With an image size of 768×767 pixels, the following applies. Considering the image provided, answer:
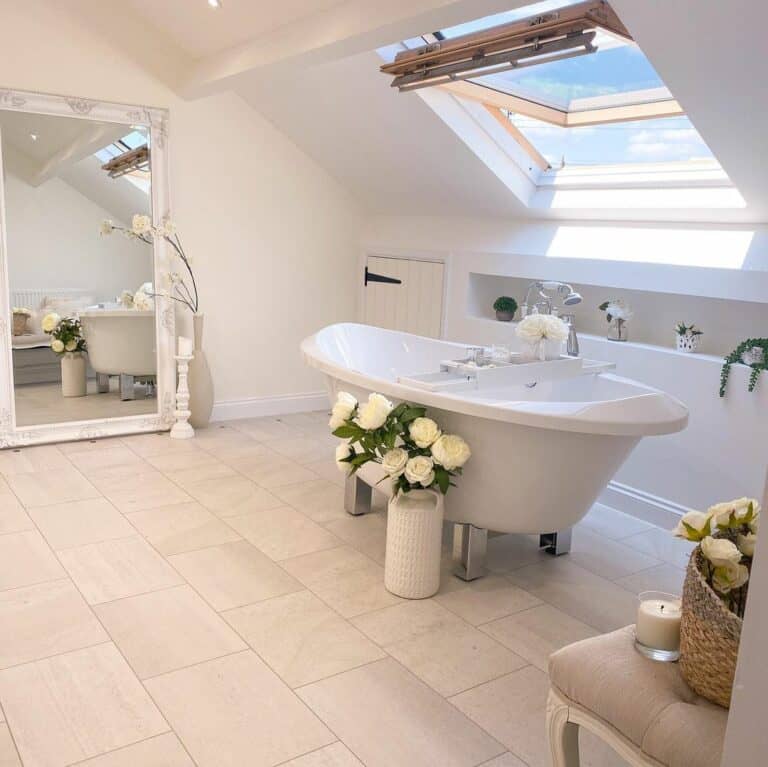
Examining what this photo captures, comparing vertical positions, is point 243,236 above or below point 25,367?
above

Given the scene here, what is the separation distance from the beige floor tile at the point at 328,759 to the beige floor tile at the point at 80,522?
1.62 meters

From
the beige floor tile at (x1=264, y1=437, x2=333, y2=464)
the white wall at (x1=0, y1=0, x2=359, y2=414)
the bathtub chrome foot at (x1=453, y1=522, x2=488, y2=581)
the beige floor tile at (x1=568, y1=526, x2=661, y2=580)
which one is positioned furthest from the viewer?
the beige floor tile at (x1=264, y1=437, x2=333, y2=464)

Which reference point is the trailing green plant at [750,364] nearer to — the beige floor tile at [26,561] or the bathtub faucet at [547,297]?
the bathtub faucet at [547,297]

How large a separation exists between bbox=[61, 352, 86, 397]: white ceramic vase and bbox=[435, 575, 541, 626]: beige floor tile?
9.05 feet

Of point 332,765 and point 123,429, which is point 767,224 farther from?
point 123,429

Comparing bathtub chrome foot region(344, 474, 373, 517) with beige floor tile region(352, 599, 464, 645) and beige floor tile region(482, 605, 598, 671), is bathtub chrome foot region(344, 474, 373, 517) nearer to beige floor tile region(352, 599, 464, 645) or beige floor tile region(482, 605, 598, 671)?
beige floor tile region(352, 599, 464, 645)

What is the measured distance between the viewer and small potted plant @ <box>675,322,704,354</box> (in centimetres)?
367

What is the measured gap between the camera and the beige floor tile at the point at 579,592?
107 inches

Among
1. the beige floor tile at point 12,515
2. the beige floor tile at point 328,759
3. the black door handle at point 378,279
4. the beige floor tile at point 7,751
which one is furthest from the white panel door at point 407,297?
the beige floor tile at point 7,751

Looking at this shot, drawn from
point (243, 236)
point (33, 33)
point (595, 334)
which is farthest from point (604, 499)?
point (33, 33)

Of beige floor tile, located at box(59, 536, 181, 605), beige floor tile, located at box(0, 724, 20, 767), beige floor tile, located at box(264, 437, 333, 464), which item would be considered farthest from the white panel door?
beige floor tile, located at box(0, 724, 20, 767)

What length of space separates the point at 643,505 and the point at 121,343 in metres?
3.14

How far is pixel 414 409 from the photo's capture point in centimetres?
278

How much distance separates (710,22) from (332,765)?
2.47m
